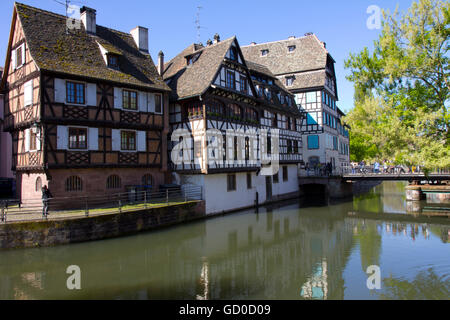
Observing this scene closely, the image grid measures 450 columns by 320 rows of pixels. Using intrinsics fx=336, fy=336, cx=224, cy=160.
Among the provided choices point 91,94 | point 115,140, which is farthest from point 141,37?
point 115,140

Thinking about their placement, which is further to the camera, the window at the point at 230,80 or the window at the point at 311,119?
the window at the point at 311,119

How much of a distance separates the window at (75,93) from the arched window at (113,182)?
15.0 feet

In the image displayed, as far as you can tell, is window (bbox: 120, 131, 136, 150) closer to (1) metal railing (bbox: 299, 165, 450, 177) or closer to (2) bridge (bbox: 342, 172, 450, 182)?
(1) metal railing (bbox: 299, 165, 450, 177)

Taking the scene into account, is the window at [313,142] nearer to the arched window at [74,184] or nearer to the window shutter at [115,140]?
the window shutter at [115,140]

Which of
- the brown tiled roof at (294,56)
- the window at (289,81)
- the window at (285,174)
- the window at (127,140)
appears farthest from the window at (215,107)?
the brown tiled roof at (294,56)

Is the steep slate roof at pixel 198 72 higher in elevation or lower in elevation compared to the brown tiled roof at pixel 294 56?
lower

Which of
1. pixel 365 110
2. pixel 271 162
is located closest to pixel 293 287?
pixel 365 110

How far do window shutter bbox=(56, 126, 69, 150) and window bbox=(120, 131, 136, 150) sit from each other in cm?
A: 323

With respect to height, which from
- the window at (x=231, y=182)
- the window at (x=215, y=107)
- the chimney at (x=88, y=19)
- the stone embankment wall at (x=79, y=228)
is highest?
the chimney at (x=88, y=19)

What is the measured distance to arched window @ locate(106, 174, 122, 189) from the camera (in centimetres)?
1953

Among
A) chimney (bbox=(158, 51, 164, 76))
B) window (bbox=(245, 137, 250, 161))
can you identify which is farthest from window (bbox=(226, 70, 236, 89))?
chimney (bbox=(158, 51, 164, 76))

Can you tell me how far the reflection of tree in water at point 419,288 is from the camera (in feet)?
31.5

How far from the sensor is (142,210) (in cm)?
1758

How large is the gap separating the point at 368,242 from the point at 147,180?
13386 millimetres
